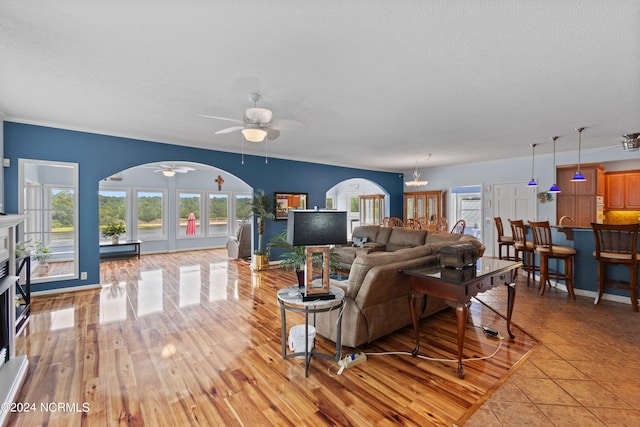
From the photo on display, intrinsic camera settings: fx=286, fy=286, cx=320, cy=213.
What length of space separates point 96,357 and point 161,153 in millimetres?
3851

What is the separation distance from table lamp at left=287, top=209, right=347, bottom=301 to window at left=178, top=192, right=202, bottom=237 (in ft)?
26.1

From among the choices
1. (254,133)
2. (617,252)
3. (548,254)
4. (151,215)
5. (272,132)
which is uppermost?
(272,132)

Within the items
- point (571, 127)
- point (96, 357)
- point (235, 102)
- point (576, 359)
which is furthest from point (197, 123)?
point (571, 127)

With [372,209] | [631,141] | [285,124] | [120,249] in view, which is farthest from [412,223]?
[120,249]

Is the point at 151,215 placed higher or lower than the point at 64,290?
higher

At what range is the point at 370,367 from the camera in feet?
8.09

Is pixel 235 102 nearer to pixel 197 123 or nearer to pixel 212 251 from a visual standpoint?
pixel 197 123

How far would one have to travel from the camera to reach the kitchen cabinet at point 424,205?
8.72 metres

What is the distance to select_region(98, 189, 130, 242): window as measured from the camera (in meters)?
8.16

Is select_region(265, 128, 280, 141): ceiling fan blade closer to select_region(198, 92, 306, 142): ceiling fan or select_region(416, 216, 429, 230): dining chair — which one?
select_region(198, 92, 306, 142): ceiling fan

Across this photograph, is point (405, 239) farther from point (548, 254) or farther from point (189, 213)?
point (189, 213)

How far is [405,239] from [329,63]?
14.5 feet

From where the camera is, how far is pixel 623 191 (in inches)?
250

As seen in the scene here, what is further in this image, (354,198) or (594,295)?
(354,198)
